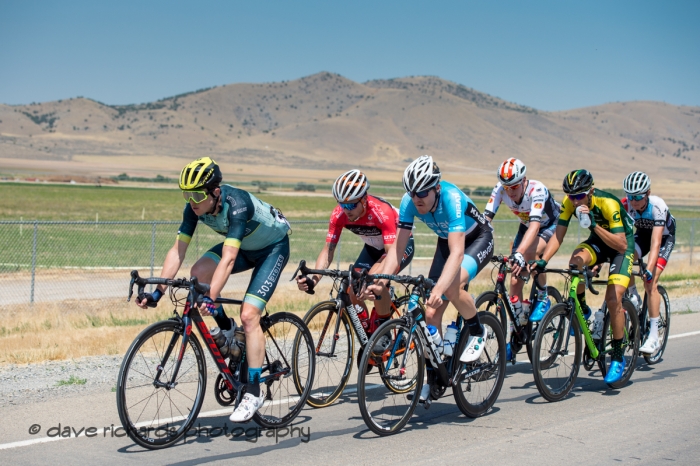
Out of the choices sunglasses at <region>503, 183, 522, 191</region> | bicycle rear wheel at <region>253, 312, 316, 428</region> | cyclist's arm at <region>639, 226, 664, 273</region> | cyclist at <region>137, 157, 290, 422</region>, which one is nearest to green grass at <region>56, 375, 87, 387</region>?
bicycle rear wheel at <region>253, 312, 316, 428</region>

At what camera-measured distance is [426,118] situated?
199875 millimetres

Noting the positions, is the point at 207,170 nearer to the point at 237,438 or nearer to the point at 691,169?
the point at 237,438

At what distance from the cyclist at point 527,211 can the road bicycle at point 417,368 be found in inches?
59.0

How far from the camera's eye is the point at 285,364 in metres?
6.76

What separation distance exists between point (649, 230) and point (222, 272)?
6.01 meters

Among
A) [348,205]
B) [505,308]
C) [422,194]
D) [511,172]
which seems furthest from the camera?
[511,172]

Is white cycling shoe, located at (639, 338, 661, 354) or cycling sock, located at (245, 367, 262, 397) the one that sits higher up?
cycling sock, located at (245, 367, 262, 397)

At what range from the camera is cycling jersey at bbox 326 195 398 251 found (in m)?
7.48

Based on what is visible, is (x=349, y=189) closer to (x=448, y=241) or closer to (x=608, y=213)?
(x=448, y=241)

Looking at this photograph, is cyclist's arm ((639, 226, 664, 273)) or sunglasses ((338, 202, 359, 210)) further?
cyclist's arm ((639, 226, 664, 273))

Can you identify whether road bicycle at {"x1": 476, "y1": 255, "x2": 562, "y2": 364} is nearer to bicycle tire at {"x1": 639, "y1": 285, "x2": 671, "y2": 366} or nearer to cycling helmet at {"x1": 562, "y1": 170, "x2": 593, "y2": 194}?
cycling helmet at {"x1": 562, "y1": 170, "x2": 593, "y2": 194}

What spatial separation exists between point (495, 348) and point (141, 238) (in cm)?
2390

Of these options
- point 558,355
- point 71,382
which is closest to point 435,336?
point 558,355

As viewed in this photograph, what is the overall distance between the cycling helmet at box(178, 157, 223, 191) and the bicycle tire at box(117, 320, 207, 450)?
1.01 meters
